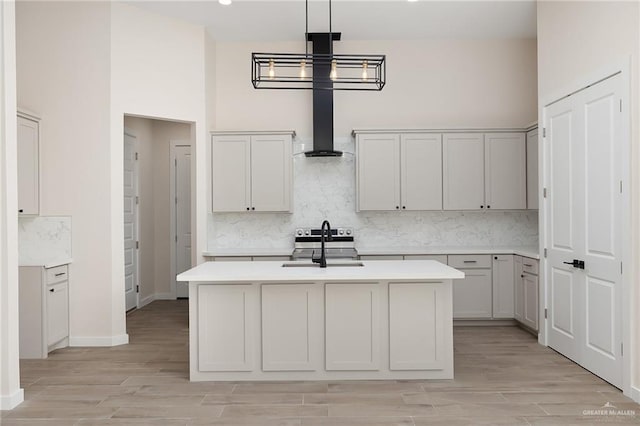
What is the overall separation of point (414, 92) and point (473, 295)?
A: 8.96 feet

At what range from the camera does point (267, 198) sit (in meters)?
5.90

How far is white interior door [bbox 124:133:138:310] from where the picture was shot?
21.0 ft

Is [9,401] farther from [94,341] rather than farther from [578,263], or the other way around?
[578,263]

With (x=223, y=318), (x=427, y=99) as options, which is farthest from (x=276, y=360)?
(x=427, y=99)

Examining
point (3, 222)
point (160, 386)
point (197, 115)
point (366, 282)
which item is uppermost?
point (197, 115)

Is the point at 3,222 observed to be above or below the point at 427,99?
below

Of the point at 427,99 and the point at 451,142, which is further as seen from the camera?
the point at 427,99

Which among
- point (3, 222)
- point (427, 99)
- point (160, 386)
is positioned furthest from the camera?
point (427, 99)

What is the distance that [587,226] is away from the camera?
3.98m

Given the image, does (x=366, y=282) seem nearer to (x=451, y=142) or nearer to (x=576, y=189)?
(x=576, y=189)

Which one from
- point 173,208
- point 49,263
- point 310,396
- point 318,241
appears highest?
point 173,208

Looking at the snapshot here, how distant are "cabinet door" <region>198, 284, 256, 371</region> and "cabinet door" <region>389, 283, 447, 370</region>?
1.14 m

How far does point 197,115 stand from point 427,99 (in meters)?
2.98

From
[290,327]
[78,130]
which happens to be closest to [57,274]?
[78,130]
